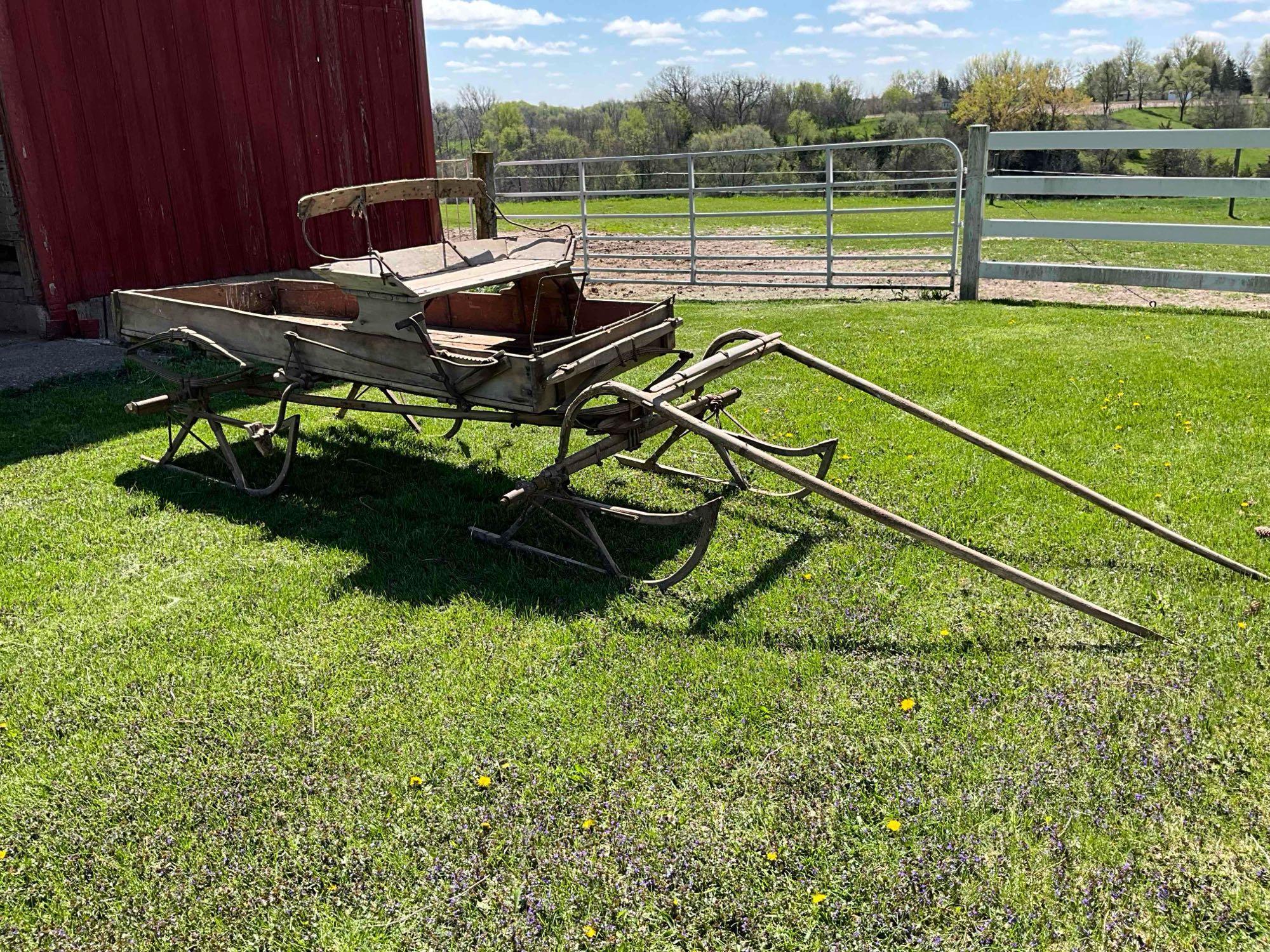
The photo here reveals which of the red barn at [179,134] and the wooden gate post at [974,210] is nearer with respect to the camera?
the red barn at [179,134]

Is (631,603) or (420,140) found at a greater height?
(420,140)

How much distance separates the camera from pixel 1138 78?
48344mm

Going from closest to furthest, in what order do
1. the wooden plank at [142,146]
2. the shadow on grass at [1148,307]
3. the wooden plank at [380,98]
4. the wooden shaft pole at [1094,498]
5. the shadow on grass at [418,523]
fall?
1. the wooden shaft pole at [1094,498]
2. the shadow on grass at [418,523]
3. the wooden plank at [142,146]
4. the shadow on grass at [1148,307]
5. the wooden plank at [380,98]

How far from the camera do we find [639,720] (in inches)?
130

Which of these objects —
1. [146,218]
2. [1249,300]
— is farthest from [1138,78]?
[146,218]

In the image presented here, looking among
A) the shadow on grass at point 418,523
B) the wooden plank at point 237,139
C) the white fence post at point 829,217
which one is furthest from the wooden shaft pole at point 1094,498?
the wooden plank at point 237,139

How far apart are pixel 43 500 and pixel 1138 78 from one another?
54992mm

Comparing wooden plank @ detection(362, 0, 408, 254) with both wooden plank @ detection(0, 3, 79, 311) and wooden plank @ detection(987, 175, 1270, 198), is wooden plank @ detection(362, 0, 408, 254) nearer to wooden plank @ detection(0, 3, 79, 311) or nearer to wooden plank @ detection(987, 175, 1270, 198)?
wooden plank @ detection(0, 3, 79, 311)

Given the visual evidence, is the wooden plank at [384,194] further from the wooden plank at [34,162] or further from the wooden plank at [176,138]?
the wooden plank at [176,138]

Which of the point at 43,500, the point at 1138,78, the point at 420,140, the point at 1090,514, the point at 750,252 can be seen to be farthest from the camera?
the point at 1138,78

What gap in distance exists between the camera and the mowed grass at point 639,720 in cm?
259

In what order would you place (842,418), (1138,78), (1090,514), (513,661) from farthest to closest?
(1138,78), (842,418), (1090,514), (513,661)

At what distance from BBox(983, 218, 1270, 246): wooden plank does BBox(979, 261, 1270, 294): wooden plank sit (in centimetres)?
32

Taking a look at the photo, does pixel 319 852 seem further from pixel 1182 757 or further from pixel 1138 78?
pixel 1138 78
